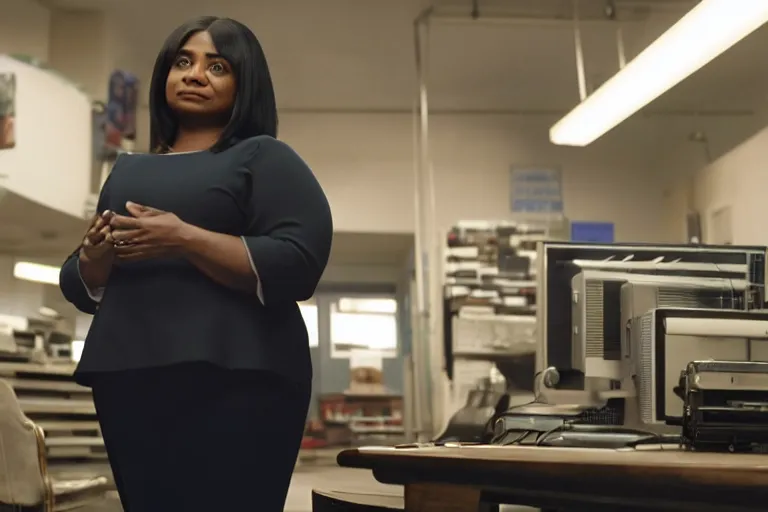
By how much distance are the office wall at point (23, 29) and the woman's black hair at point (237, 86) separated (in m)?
4.95

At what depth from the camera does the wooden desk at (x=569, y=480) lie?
0.88 metres

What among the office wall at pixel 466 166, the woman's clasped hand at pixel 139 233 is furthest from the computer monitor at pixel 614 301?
the office wall at pixel 466 166

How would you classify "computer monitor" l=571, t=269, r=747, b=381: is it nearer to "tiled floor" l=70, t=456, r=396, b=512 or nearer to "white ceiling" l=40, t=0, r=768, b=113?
"tiled floor" l=70, t=456, r=396, b=512

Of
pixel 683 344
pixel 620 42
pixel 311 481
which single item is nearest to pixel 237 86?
pixel 683 344

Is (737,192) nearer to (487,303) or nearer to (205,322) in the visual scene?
(487,303)

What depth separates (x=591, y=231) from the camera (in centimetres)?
789

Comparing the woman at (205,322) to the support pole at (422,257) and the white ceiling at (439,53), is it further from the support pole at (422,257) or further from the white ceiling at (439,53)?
the support pole at (422,257)

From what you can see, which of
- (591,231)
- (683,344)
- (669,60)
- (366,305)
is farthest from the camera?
(366,305)

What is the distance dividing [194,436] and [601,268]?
1444 mm

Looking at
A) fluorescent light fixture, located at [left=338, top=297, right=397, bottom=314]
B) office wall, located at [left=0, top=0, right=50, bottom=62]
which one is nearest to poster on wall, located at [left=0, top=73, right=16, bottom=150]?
office wall, located at [left=0, top=0, right=50, bottom=62]

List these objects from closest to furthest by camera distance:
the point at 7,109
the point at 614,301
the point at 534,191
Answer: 1. the point at 614,301
2. the point at 7,109
3. the point at 534,191

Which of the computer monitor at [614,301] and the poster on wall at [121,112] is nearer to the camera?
the computer monitor at [614,301]

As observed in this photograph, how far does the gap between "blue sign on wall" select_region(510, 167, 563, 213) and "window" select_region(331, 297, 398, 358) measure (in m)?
2.34

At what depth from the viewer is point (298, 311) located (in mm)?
1263
